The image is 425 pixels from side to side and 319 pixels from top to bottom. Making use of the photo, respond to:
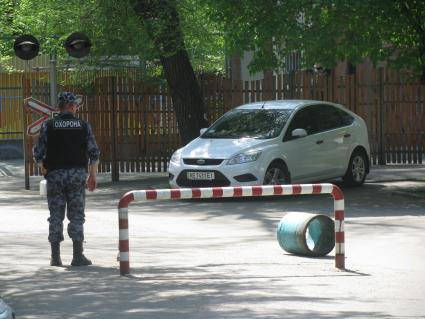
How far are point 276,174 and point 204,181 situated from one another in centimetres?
126

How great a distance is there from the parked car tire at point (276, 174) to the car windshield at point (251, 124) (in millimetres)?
611

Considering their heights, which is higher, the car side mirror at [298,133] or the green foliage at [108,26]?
the green foliage at [108,26]

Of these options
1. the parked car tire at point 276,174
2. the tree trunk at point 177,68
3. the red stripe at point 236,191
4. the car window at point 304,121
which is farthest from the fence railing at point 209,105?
the red stripe at point 236,191

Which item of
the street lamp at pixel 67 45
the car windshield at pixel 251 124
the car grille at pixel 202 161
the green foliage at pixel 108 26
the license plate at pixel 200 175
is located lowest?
the license plate at pixel 200 175

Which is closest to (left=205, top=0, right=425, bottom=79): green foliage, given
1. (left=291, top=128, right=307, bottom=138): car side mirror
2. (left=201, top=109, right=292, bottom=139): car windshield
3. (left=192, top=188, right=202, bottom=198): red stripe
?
(left=201, top=109, right=292, bottom=139): car windshield

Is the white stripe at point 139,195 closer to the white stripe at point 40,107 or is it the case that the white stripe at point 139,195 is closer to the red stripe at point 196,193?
the red stripe at point 196,193

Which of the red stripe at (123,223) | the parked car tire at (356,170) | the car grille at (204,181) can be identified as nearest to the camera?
the red stripe at (123,223)

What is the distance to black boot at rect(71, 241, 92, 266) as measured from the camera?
1185 centimetres

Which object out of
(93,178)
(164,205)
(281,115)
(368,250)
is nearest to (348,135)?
(281,115)

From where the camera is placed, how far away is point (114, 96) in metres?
24.9

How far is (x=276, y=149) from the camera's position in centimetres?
1961

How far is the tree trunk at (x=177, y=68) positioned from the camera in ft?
76.3

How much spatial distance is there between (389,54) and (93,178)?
36.2 feet

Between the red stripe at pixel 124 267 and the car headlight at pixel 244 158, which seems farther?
the car headlight at pixel 244 158
